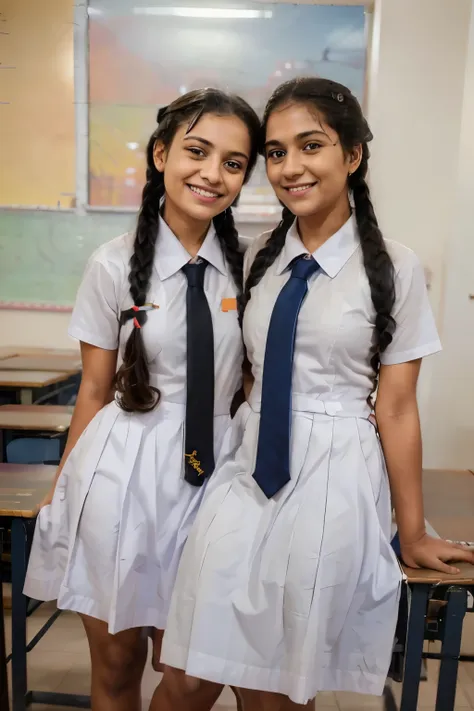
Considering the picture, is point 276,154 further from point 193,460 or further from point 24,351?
point 24,351

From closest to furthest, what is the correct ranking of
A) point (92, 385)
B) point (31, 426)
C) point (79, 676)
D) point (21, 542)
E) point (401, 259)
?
1. point (401, 259)
2. point (92, 385)
3. point (21, 542)
4. point (79, 676)
5. point (31, 426)

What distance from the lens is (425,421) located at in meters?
2.48

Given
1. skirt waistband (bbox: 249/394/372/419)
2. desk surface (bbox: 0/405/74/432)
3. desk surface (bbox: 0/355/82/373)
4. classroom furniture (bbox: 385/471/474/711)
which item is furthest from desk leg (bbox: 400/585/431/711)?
desk surface (bbox: 0/355/82/373)

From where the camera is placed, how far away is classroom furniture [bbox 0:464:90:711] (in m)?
1.48

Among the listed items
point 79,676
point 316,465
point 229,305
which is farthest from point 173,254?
point 79,676

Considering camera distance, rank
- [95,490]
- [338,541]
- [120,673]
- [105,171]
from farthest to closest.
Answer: [105,171], [120,673], [95,490], [338,541]

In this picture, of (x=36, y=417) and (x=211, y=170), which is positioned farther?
(x=36, y=417)

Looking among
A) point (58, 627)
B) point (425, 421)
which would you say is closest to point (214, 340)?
point (425, 421)

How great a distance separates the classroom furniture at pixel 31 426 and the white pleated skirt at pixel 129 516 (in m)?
1.15

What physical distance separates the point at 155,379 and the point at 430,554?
70cm

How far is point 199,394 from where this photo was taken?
1.24 m

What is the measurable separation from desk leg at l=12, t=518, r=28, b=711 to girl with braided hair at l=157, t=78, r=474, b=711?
1.74 ft

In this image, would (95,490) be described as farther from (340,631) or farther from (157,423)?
(340,631)

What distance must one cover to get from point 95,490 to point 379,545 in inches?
23.9
